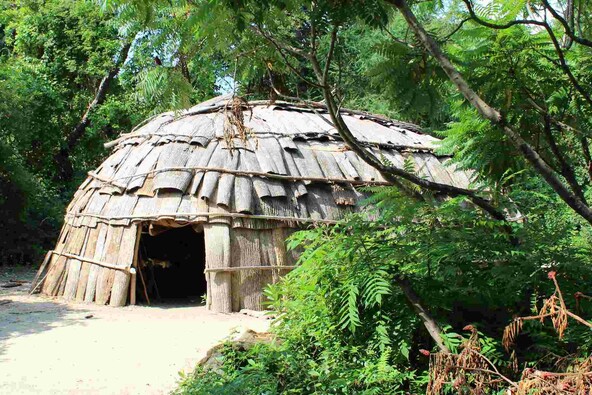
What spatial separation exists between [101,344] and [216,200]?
277cm

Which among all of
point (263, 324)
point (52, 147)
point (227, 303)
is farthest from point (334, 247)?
point (52, 147)

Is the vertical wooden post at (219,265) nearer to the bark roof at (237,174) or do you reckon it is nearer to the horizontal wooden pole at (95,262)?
the bark roof at (237,174)

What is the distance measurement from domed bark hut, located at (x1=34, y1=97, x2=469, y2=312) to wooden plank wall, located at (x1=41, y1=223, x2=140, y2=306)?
17 mm

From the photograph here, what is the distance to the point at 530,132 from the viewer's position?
153 inches

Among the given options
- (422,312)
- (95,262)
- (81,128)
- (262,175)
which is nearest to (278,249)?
(262,175)

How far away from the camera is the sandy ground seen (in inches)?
226

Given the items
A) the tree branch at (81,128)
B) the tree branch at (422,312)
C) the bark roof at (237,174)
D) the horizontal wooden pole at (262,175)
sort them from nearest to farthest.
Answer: the tree branch at (422,312), the bark roof at (237,174), the horizontal wooden pole at (262,175), the tree branch at (81,128)

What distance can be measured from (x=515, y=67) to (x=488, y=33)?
246 millimetres

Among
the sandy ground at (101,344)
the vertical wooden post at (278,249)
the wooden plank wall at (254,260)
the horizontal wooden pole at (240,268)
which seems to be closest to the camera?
the sandy ground at (101,344)

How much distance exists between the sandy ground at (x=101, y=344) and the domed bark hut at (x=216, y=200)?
0.54 m

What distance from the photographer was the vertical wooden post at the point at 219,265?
880 cm

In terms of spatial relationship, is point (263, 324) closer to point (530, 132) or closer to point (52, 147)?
point (530, 132)

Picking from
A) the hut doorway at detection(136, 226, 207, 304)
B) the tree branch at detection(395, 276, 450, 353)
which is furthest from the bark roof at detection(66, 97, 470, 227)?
the tree branch at detection(395, 276, 450, 353)

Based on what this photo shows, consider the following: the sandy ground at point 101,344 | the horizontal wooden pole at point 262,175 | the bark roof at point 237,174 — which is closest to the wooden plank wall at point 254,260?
the bark roof at point 237,174
